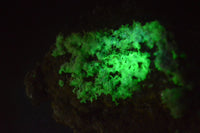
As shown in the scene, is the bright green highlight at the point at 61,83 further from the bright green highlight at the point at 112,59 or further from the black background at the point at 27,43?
the black background at the point at 27,43

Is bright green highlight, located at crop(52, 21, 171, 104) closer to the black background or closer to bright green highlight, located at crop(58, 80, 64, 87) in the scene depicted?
bright green highlight, located at crop(58, 80, 64, 87)

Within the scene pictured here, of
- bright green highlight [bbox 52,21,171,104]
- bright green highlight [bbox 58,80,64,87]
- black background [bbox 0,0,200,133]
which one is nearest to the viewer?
bright green highlight [bbox 52,21,171,104]

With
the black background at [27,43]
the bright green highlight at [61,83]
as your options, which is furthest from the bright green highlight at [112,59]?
the black background at [27,43]

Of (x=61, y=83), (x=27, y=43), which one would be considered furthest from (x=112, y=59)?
(x=27, y=43)

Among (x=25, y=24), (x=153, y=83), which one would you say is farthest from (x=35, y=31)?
(x=153, y=83)

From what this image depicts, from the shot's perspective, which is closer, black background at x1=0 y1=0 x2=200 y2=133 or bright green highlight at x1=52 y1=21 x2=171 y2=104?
bright green highlight at x1=52 y1=21 x2=171 y2=104

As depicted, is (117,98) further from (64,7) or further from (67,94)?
(64,7)

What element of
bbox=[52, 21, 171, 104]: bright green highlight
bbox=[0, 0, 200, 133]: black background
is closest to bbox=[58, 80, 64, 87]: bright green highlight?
bbox=[52, 21, 171, 104]: bright green highlight
